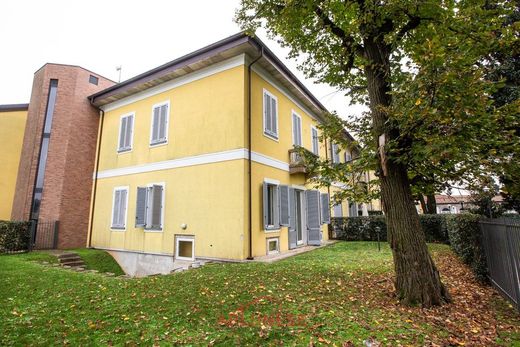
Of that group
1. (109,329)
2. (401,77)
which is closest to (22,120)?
(109,329)

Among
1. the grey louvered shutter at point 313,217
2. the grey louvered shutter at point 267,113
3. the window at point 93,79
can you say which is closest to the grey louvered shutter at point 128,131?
the window at point 93,79

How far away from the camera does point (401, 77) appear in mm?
4898

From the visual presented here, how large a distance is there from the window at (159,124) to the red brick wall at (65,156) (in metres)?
4.53

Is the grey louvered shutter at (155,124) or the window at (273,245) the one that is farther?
the grey louvered shutter at (155,124)

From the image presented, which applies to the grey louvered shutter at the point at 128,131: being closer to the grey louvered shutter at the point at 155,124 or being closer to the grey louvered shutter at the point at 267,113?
the grey louvered shutter at the point at 155,124

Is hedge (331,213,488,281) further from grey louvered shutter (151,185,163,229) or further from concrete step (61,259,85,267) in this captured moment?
concrete step (61,259,85,267)

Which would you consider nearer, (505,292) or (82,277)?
(505,292)

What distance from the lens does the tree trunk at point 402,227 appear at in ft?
14.0

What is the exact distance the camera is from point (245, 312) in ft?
13.2

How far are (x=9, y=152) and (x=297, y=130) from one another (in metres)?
15.8

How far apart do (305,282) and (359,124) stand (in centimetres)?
345

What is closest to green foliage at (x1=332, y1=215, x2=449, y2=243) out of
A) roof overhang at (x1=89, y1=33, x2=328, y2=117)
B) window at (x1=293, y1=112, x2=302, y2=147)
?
window at (x1=293, y1=112, x2=302, y2=147)

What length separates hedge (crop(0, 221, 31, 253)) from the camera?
10.3m

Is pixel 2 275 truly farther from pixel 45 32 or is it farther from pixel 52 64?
pixel 52 64
